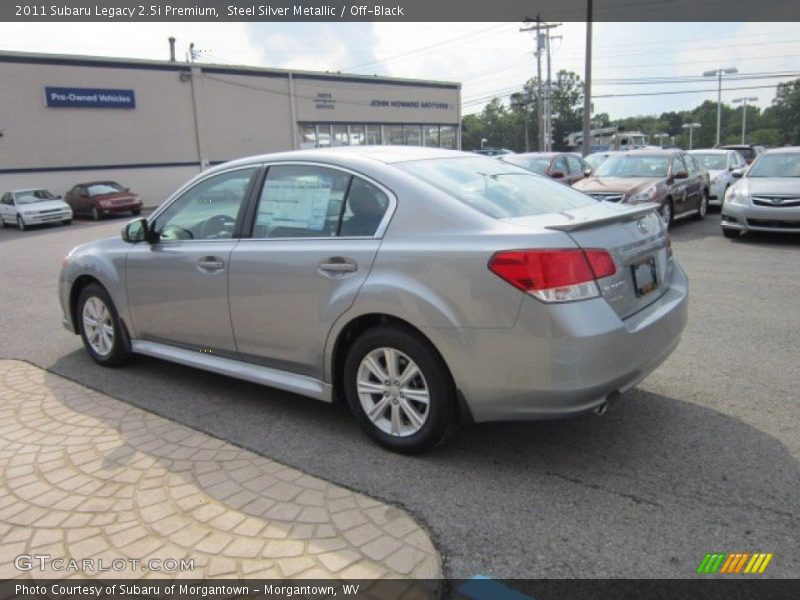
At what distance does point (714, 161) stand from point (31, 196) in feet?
74.0

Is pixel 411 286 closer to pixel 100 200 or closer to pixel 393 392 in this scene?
pixel 393 392

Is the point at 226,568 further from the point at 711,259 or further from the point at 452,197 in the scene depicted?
the point at 711,259

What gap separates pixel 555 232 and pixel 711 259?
744 cm

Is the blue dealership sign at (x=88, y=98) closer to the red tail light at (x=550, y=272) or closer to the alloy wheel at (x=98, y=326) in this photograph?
the alloy wheel at (x=98, y=326)

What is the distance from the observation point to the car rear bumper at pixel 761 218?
10664 mm

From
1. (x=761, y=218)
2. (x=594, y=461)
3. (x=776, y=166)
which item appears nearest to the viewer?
(x=594, y=461)

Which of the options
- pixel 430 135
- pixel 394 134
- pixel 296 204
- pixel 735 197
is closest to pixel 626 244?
pixel 296 204

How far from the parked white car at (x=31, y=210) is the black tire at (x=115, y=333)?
65.6 ft

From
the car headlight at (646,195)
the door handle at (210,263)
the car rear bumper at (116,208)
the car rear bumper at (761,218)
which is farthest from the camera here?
the car rear bumper at (116,208)

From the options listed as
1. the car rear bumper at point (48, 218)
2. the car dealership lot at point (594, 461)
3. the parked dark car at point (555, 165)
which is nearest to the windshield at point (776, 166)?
the parked dark car at point (555, 165)

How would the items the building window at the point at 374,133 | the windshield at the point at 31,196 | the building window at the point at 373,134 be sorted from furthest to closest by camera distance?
the building window at the point at 374,133, the building window at the point at 373,134, the windshield at the point at 31,196

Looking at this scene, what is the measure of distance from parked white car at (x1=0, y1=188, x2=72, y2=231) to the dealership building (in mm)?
5394

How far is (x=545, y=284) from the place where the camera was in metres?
3.09

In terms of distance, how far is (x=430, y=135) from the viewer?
48000 millimetres
